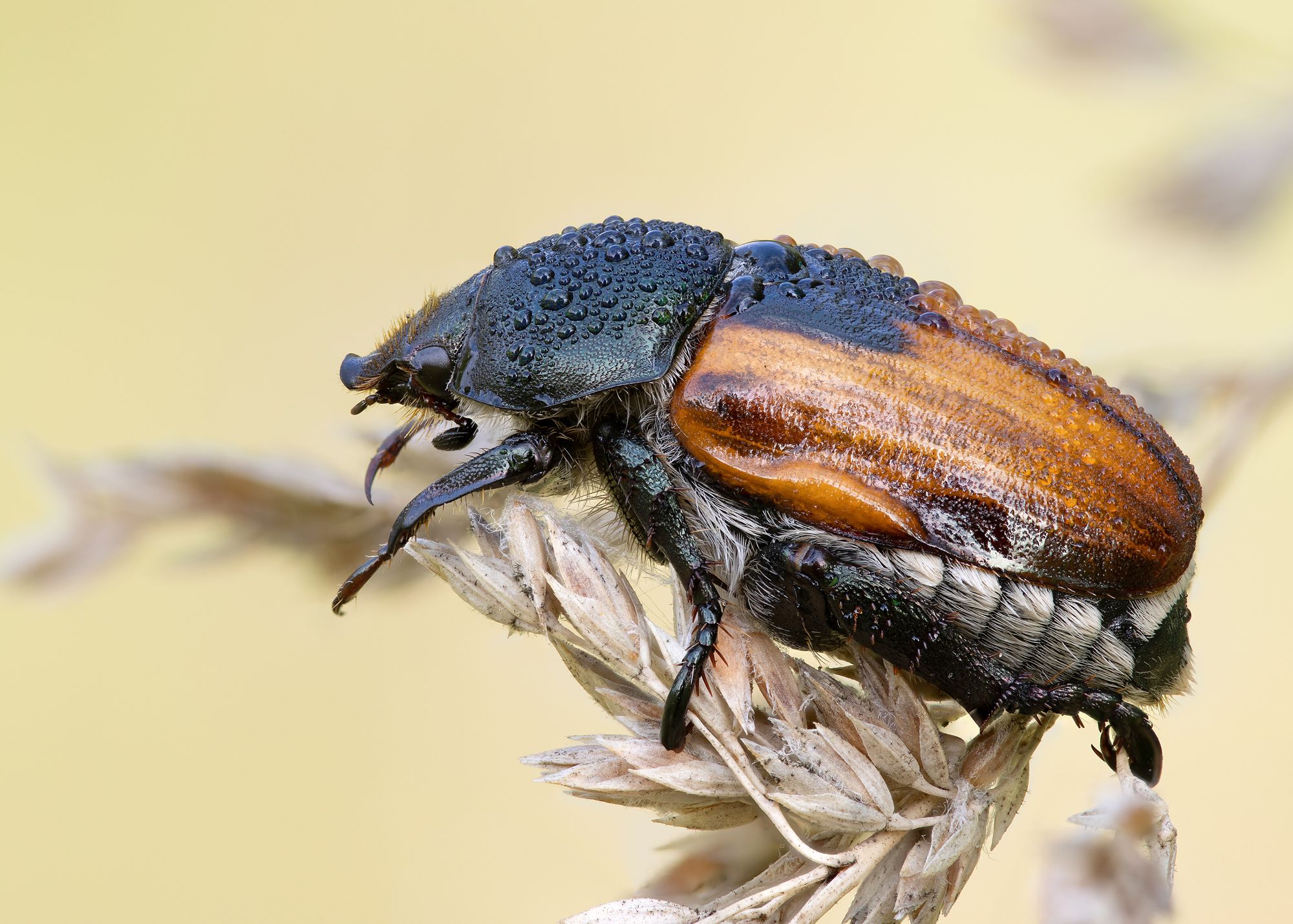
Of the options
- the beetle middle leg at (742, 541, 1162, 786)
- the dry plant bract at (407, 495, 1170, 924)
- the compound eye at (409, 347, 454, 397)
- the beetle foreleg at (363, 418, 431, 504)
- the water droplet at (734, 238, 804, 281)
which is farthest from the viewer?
the beetle foreleg at (363, 418, 431, 504)

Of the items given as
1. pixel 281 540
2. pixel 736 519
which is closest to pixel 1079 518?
pixel 736 519

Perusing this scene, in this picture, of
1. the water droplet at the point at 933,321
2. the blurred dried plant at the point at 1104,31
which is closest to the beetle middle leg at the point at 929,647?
the water droplet at the point at 933,321

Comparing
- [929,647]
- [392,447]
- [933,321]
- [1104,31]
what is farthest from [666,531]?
[1104,31]

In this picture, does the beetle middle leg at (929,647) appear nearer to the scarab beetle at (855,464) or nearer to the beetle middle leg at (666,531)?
the scarab beetle at (855,464)

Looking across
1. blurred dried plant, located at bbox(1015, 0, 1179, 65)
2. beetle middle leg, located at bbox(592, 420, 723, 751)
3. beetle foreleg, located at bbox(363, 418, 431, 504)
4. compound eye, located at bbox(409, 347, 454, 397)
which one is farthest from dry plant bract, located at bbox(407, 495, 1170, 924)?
blurred dried plant, located at bbox(1015, 0, 1179, 65)

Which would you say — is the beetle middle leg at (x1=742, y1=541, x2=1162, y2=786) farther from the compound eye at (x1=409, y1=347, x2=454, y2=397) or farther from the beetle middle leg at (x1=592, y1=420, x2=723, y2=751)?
the compound eye at (x1=409, y1=347, x2=454, y2=397)

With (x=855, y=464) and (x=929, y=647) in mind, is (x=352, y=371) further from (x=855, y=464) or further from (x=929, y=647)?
(x=929, y=647)
